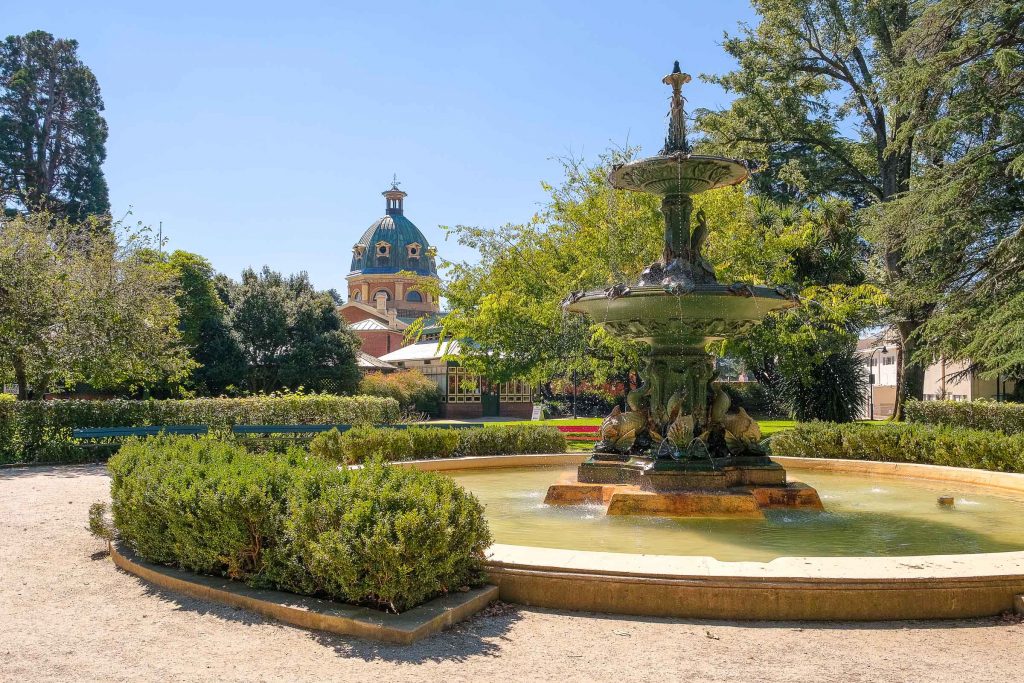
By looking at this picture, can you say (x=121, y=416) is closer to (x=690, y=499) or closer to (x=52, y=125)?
(x=690, y=499)

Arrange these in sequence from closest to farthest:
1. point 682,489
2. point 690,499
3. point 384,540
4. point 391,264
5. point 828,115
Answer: point 384,540, point 690,499, point 682,489, point 828,115, point 391,264

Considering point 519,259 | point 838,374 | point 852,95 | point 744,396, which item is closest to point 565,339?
point 519,259

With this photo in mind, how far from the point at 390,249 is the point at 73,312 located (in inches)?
3112

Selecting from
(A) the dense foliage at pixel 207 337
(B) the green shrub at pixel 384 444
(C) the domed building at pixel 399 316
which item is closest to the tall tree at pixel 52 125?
(A) the dense foliage at pixel 207 337

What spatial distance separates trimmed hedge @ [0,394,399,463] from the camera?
56.4 ft

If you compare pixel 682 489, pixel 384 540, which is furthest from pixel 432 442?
pixel 384 540

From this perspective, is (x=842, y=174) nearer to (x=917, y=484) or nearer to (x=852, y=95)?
(x=852, y=95)

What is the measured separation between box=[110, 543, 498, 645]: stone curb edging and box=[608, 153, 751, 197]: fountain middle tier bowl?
5.81 metres

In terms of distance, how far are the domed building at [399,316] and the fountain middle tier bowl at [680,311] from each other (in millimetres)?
35165

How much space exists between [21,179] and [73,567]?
47770 millimetres

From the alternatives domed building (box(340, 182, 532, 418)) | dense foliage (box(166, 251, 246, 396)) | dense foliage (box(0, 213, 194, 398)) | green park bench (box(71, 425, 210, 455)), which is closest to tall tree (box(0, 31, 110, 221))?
dense foliage (box(166, 251, 246, 396))

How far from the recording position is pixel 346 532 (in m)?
4.92

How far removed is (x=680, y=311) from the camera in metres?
9.11

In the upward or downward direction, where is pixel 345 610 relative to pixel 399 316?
downward
